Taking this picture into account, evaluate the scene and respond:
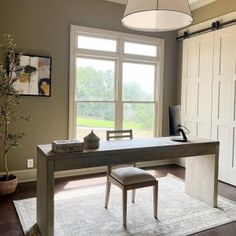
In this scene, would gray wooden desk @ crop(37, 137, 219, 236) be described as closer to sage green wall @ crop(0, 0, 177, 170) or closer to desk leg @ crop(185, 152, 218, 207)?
desk leg @ crop(185, 152, 218, 207)

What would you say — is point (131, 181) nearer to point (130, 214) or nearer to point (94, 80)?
point (130, 214)

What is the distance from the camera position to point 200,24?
4336mm

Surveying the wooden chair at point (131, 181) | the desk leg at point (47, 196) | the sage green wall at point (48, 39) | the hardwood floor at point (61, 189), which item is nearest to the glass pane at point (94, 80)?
the sage green wall at point (48, 39)

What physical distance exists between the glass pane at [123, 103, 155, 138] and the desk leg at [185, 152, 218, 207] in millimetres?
1506

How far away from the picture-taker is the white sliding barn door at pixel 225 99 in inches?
148

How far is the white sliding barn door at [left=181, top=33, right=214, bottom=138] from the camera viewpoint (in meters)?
4.18

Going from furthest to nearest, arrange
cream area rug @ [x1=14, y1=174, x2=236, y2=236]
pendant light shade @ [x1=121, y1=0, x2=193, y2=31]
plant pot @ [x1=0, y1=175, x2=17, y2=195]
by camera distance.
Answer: plant pot @ [x1=0, y1=175, x2=17, y2=195], cream area rug @ [x1=14, y1=174, x2=236, y2=236], pendant light shade @ [x1=121, y1=0, x2=193, y2=31]

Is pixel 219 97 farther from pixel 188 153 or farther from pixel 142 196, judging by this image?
pixel 142 196

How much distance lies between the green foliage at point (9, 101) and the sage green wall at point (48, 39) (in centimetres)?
12

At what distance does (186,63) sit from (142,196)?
8.57ft

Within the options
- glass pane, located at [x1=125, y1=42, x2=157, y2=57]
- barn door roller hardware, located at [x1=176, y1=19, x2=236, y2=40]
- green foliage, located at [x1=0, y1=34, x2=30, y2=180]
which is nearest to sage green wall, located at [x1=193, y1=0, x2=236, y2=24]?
barn door roller hardware, located at [x1=176, y1=19, x2=236, y2=40]

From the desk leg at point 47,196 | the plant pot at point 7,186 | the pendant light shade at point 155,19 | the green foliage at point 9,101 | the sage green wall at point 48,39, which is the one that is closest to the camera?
the desk leg at point 47,196

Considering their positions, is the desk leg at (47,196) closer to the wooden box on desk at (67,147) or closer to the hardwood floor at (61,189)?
the wooden box on desk at (67,147)

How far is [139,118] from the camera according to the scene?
4723 mm
